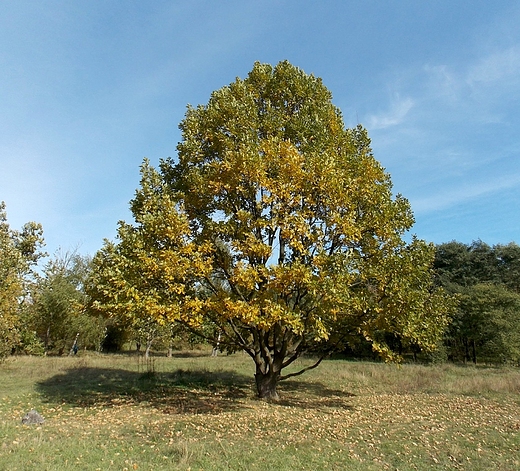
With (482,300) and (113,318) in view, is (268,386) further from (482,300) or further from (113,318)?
(482,300)

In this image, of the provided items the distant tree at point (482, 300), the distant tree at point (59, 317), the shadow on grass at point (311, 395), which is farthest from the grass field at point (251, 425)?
the distant tree at point (59, 317)

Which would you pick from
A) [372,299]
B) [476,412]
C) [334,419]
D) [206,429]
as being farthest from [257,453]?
[476,412]

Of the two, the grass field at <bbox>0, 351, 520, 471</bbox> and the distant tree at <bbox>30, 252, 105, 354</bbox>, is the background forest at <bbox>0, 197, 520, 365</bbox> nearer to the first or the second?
the distant tree at <bbox>30, 252, 105, 354</bbox>

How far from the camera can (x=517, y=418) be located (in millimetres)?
13523

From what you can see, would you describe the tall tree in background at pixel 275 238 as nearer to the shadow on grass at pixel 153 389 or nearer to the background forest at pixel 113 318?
the shadow on grass at pixel 153 389

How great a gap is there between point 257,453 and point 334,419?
5.00 meters

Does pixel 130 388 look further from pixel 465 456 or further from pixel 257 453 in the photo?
pixel 465 456

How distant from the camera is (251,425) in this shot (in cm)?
1163

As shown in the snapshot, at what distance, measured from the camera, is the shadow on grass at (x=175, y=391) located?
1521 cm

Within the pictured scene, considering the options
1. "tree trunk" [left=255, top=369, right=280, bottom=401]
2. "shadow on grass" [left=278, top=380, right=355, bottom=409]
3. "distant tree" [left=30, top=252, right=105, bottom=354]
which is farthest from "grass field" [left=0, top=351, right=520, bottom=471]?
"distant tree" [left=30, top=252, right=105, bottom=354]

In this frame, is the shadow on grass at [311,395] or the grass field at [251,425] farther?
the shadow on grass at [311,395]

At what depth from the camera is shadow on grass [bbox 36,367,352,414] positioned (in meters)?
15.2

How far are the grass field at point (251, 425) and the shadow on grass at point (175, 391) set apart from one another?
58mm

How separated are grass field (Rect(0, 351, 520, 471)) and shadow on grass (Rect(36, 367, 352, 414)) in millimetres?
58
